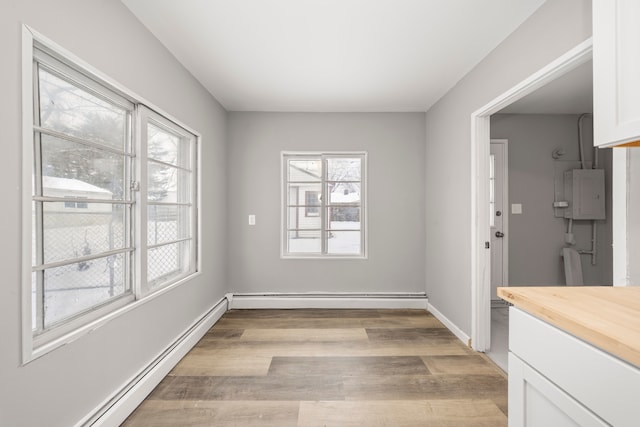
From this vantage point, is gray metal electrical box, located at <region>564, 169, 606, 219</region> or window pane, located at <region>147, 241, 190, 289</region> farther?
gray metal electrical box, located at <region>564, 169, 606, 219</region>

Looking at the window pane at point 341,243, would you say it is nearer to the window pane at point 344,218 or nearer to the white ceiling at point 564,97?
the window pane at point 344,218

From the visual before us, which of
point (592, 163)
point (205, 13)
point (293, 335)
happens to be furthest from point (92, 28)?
point (592, 163)

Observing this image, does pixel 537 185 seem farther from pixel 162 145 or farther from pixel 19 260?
pixel 19 260

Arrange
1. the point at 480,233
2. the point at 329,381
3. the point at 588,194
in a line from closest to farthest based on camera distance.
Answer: the point at 329,381
the point at 480,233
the point at 588,194

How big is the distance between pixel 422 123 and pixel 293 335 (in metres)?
2.95

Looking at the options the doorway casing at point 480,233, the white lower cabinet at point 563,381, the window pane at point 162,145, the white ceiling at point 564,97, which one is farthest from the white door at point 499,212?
the window pane at point 162,145

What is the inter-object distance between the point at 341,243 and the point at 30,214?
3.00 metres

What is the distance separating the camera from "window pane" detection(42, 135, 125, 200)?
1376mm

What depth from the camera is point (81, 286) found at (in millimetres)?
1552

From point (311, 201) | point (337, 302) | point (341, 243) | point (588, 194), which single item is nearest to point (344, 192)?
point (311, 201)

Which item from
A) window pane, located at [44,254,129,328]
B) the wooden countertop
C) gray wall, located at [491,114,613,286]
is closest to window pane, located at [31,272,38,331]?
window pane, located at [44,254,129,328]

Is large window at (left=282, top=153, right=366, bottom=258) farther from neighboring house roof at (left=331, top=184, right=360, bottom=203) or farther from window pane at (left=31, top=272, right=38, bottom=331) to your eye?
window pane at (left=31, top=272, right=38, bottom=331)

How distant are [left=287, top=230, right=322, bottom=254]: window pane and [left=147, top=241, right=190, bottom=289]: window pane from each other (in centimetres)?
137

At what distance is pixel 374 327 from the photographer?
10.1 ft
